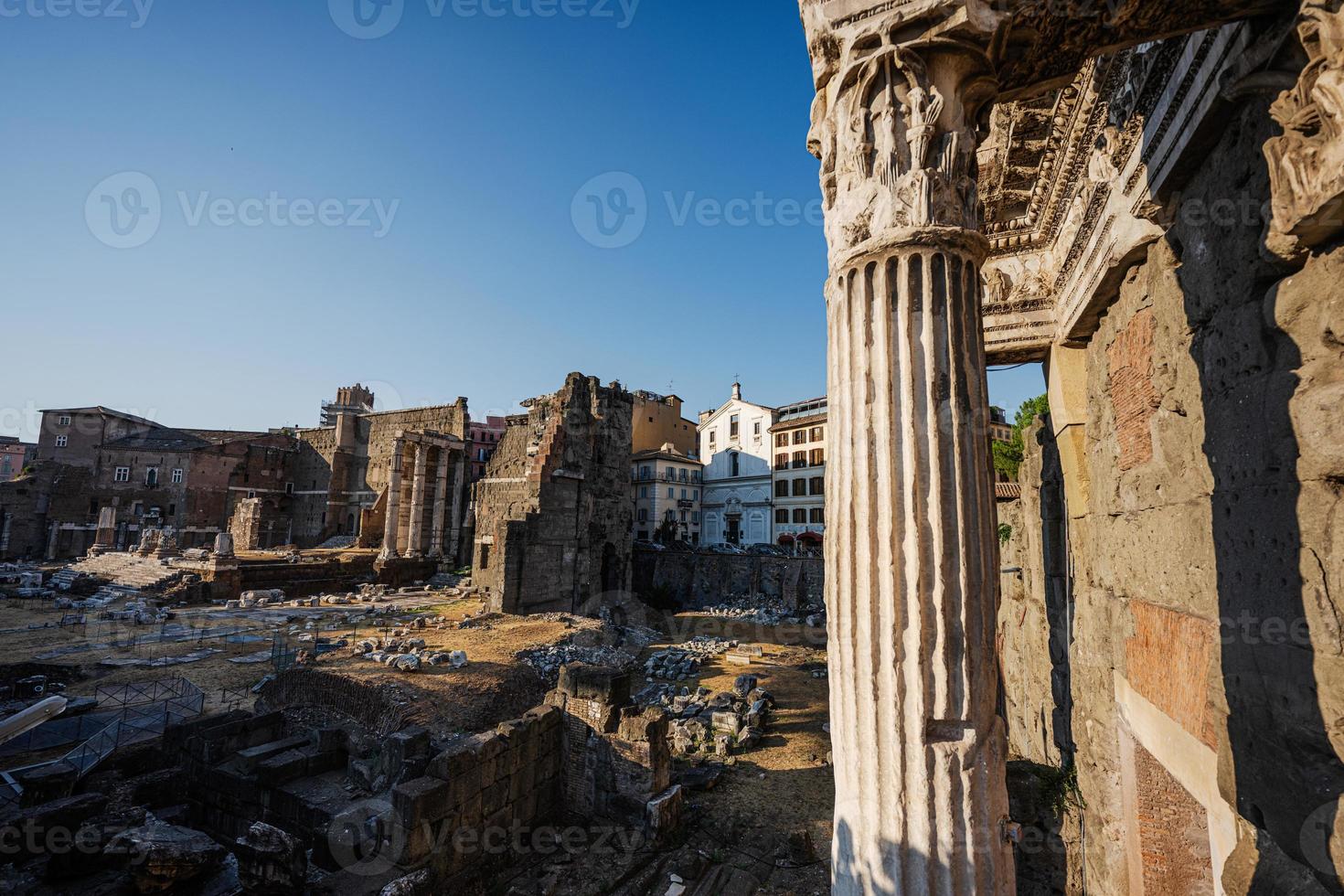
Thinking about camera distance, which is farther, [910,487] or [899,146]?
[899,146]

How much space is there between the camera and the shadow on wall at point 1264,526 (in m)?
2.22

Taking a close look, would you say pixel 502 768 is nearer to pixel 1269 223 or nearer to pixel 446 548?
pixel 1269 223

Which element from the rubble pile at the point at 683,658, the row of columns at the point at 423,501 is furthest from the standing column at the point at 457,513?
the rubble pile at the point at 683,658

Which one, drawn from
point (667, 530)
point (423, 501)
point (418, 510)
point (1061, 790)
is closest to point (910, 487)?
point (1061, 790)

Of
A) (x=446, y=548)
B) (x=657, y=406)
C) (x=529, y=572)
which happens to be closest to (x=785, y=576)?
(x=529, y=572)

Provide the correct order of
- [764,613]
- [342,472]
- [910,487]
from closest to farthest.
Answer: [910,487] < [764,613] < [342,472]

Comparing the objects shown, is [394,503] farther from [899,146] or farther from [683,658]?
[899,146]

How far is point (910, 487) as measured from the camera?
2.77 m

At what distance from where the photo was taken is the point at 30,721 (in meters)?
6.77

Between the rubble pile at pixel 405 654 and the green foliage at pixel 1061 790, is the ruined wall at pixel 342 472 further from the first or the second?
the green foliage at pixel 1061 790

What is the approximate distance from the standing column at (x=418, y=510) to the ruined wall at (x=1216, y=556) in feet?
108

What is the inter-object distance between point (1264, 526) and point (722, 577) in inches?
1245

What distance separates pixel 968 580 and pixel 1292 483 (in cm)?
127

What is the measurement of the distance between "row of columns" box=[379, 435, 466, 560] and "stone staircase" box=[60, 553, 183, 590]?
9072 millimetres
